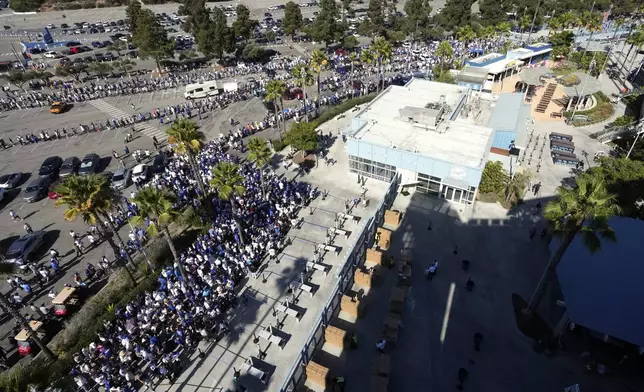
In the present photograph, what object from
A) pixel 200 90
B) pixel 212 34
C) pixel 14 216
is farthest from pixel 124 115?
pixel 212 34

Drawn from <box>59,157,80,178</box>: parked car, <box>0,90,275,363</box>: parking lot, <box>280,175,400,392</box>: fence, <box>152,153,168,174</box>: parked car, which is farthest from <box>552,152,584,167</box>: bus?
<box>59,157,80,178</box>: parked car

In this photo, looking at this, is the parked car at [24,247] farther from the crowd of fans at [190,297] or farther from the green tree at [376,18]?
the green tree at [376,18]

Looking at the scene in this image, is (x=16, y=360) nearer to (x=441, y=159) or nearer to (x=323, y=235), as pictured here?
(x=323, y=235)

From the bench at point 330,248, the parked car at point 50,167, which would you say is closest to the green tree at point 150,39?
the parked car at point 50,167

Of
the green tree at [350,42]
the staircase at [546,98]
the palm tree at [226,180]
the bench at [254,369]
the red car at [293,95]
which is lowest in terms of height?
the bench at [254,369]

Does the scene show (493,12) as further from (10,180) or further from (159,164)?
(10,180)

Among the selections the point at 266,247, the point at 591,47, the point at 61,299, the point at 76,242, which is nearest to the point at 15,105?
the point at 76,242
